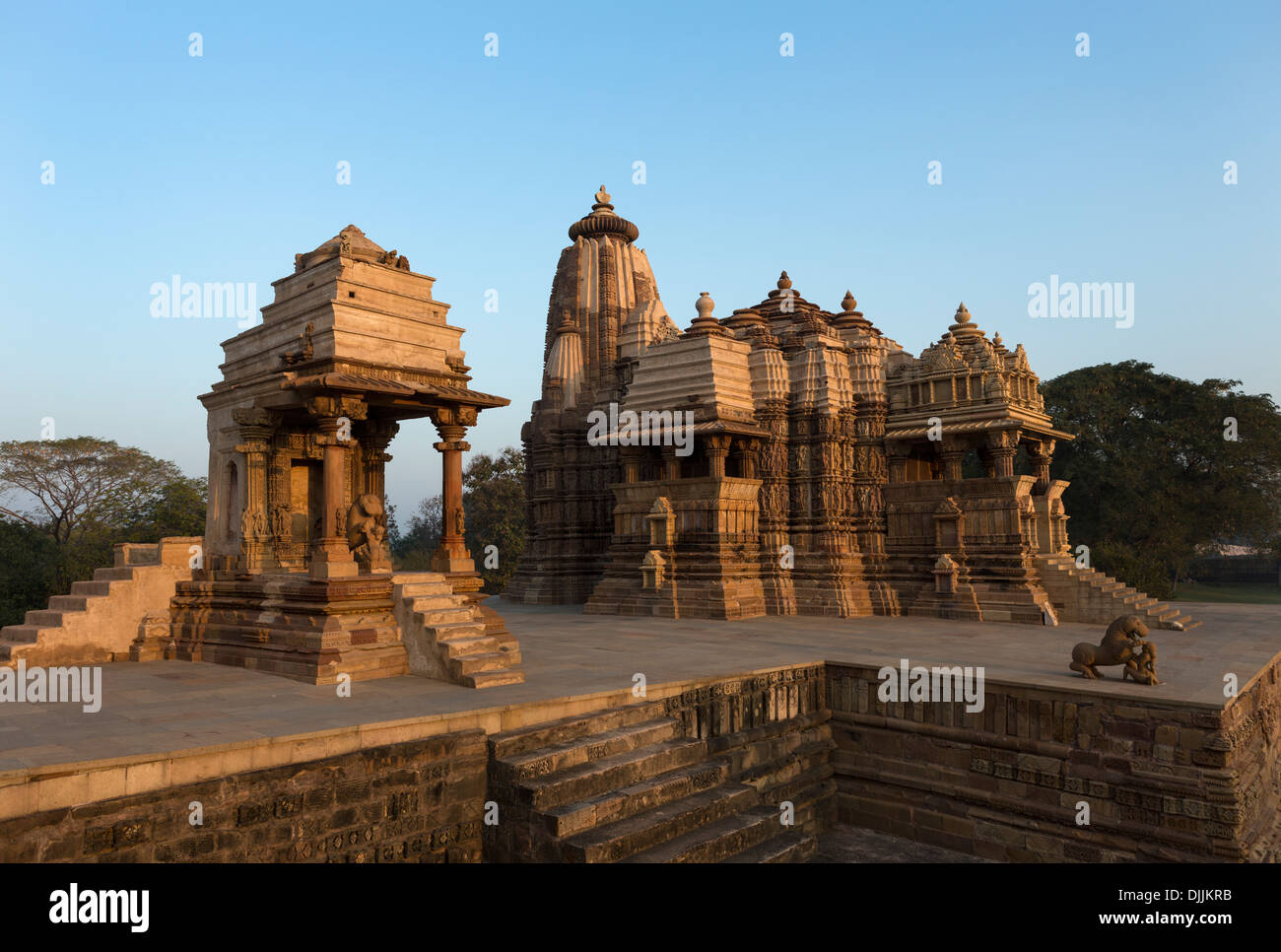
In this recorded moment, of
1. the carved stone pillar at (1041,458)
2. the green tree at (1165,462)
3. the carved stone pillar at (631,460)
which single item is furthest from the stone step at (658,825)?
the green tree at (1165,462)

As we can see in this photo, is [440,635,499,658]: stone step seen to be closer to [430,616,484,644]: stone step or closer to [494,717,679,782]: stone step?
[430,616,484,644]: stone step

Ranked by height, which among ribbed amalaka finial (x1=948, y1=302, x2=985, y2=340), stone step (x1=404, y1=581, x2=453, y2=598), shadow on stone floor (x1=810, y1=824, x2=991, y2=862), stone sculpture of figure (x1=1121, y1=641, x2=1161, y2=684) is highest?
ribbed amalaka finial (x1=948, y1=302, x2=985, y2=340)

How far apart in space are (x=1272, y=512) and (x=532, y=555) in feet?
102

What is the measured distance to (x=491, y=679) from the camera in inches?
358

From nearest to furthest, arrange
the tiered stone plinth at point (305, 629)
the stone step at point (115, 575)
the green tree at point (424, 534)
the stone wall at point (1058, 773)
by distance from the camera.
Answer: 1. the stone wall at point (1058, 773)
2. the tiered stone plinth at point (305, 629)
3. the stone step at point (115, 575)
4. the green tree at point (424, 534)

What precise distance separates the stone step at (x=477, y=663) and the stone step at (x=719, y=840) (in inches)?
126

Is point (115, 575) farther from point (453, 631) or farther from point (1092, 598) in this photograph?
point (1092, 598)

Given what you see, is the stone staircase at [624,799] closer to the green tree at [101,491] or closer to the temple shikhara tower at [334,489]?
the temple shikhara tower at [334,489]

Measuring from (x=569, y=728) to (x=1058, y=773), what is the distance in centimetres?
549

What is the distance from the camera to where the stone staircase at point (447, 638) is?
9.20m

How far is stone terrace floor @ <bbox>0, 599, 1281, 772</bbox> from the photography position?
21.8 ft

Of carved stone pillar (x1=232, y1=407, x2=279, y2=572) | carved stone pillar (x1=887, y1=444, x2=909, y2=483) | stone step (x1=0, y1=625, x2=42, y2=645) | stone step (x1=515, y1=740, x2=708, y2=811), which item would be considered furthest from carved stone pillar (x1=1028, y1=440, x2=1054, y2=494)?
stone step (x1=0, y1=625, x2=42, y2=645)

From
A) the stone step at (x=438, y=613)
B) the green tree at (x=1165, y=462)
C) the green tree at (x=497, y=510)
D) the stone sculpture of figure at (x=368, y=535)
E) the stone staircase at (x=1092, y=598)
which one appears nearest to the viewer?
the stone step at (x=438, y=613)

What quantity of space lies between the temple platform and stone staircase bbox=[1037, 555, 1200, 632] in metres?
3.54
